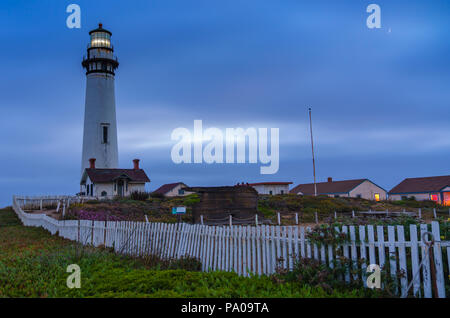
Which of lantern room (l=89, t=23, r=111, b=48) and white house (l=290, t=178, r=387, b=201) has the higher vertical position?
lantern room (l=89, t=23, r=111, b=48)

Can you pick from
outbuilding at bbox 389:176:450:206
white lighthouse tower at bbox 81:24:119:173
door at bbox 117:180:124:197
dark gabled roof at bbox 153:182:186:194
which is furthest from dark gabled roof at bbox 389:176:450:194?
white lighthouse tower at bbox 81:24:119:173

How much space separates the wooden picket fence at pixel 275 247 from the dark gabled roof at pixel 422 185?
52.0m

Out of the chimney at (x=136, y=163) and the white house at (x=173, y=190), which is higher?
the chimney at (x=136, y=163)

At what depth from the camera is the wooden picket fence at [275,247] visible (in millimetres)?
5930

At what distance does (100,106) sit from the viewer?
137ft

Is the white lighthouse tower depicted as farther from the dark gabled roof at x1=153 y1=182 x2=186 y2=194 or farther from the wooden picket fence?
the wooden picket fence

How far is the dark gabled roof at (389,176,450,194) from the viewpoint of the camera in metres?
52.3

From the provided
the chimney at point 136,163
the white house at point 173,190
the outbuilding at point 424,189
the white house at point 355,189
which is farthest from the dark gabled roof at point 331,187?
the chimney at point 136,163

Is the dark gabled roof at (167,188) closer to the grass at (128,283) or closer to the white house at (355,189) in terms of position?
the white house at (355,189)

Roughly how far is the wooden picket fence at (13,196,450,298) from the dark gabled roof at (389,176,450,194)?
5199 cm

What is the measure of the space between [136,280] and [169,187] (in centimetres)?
5138

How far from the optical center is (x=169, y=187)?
190 feet

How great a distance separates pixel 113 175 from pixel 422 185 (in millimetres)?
46161
